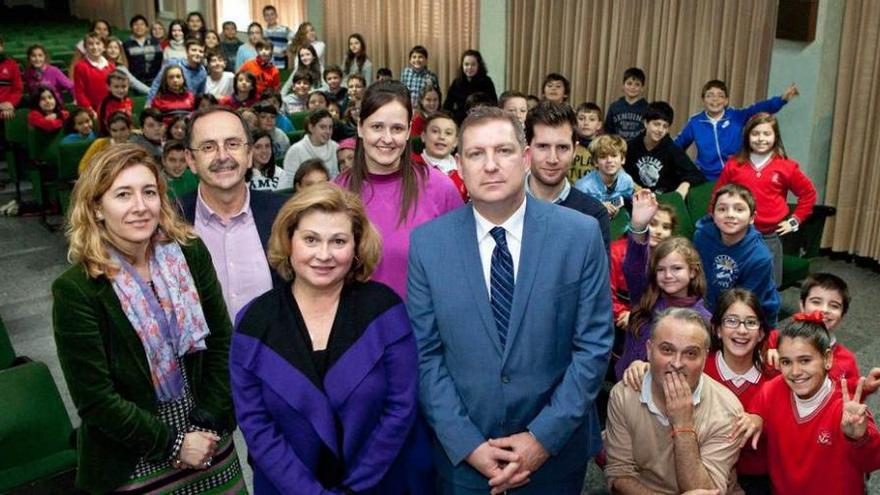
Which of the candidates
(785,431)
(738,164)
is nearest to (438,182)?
(785,431)

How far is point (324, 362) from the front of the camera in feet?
6.48

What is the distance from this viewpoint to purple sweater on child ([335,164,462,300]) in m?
2.45

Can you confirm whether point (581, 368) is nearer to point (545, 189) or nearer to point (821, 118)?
point (545, 189)

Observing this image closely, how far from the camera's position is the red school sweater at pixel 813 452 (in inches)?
96.1

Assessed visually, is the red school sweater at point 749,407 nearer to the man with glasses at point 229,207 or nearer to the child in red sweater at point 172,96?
the man with glasses at point 229,207

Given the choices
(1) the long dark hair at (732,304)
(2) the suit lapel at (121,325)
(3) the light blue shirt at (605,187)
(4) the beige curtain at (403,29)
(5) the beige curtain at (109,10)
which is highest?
(5) the beige curtain at (109,10)

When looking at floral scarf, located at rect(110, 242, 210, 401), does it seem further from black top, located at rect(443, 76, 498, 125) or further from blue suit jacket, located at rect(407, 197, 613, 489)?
black top, located at rect(443, 76, 498, 125)

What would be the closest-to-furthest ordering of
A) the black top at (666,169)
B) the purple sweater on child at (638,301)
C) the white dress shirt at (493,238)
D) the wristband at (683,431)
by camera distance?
1. the white dress shirt at (493,238)
2. the wristband at (683,431)
3. the purple sweater on child at (638,301)
4. the black top at (666,169)

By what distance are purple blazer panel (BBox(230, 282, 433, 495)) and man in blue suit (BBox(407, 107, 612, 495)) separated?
0.09 metres

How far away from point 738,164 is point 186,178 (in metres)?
3.33

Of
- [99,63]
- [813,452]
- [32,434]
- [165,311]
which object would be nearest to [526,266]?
[165,311]

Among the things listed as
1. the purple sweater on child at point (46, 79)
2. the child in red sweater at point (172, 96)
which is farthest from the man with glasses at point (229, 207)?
the purple sweater on child at point (46, 79)

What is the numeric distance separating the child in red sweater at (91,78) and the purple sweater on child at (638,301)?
6233 mm

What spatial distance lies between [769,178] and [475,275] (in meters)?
3.33
